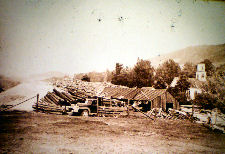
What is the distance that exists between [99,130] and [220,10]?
10.7 meters

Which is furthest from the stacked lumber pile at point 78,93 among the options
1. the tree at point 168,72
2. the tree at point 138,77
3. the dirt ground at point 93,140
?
the tree at point 168,72

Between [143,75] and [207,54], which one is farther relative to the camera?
[143,75]

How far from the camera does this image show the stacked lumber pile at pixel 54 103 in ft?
36.8

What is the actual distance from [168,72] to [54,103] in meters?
26.0

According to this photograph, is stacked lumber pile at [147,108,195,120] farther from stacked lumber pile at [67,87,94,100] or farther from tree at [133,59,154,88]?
tree at [133,59,154,88]

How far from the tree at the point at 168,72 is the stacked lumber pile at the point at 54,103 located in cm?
2247

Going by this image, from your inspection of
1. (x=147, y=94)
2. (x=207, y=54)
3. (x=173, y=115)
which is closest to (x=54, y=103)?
(x=147, y=94)

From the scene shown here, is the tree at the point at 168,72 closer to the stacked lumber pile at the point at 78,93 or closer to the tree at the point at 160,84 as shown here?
the tree at the point at 160,84

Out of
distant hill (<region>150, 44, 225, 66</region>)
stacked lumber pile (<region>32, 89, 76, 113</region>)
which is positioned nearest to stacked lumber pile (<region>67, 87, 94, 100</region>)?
stacked lumber pile (<region>32, 89, 76, 113</region>)

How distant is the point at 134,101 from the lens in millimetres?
15789

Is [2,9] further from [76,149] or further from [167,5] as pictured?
[167,5]

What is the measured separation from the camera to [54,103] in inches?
474

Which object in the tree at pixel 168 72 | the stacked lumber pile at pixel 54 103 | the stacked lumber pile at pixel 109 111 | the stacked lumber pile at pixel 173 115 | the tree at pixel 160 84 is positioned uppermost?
the tree at pixel 168 72

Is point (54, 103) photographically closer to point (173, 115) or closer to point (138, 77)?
point (173, 115)
